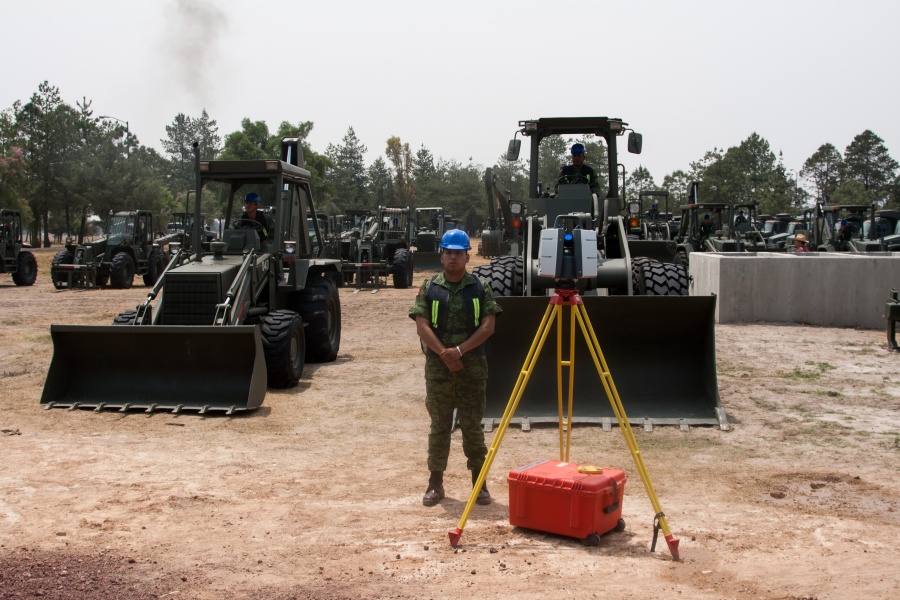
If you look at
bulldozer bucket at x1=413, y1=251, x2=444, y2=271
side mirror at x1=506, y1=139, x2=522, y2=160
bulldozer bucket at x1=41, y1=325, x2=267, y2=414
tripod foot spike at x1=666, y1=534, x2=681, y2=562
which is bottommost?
tripod foot spike at x1=666, y1=534, x2=681, y2=562

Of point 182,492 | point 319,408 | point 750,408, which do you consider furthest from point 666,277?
point 182,492

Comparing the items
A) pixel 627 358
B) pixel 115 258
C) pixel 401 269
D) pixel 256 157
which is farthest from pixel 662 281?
pixel 256 157

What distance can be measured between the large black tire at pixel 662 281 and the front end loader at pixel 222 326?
11.7 feet

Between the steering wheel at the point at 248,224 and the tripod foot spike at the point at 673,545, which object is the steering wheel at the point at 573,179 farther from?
the tripod foot spike at the point at 673,545

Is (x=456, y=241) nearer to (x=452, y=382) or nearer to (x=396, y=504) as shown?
(x=452, y=382)

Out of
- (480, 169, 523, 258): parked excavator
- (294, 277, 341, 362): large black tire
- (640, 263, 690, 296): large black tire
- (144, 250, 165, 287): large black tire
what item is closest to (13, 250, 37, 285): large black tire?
(144, 250, 165, 287): large black tire

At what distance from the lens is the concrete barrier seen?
47.5 ft

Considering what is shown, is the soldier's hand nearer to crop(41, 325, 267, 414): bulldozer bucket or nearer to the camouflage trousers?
the camouflage trousers

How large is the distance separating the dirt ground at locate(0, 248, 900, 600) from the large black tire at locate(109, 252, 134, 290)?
1535cm

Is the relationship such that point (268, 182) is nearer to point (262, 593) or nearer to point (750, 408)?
point (750, 408)

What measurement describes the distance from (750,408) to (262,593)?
215 inches

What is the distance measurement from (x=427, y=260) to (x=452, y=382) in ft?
83.4

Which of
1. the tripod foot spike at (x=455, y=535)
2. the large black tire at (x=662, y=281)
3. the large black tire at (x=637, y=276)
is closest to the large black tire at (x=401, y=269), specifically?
the large black tire at (x=637, y=276)

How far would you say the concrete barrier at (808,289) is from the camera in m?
14.5
